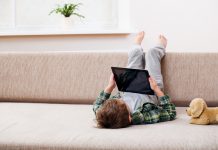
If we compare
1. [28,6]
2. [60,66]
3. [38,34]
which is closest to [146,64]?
[60,66]

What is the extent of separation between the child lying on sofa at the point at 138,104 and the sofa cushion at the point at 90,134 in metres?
0.05

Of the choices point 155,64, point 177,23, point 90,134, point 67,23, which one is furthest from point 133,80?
point 67,23

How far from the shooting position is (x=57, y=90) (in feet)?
8.25

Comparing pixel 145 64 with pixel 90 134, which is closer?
pixel 90 134

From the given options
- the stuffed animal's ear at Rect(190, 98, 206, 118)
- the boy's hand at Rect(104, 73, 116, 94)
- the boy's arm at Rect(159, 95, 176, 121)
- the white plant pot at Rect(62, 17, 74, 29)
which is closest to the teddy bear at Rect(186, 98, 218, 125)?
the stuffed animal's ear at Rect(190, 98, 206, 118)

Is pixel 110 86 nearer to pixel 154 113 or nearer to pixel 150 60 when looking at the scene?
pixel 150 60

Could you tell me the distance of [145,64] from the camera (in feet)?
7.86

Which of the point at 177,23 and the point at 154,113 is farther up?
the point at 177,23

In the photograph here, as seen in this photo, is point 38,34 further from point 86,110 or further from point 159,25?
point 86,110

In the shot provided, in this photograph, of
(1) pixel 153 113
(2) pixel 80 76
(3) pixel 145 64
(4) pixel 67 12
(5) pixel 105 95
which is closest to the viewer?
(1) pixel 153 113

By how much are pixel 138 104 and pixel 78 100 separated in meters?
0.56

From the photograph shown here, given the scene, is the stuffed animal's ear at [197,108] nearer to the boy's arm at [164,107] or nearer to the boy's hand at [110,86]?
the boy's arm at [164,107]

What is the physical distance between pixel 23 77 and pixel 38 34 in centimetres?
70

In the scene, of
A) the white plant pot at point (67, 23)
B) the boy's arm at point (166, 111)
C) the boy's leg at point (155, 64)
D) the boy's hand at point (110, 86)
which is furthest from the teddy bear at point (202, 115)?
the white plant pot at point (67, 23)
